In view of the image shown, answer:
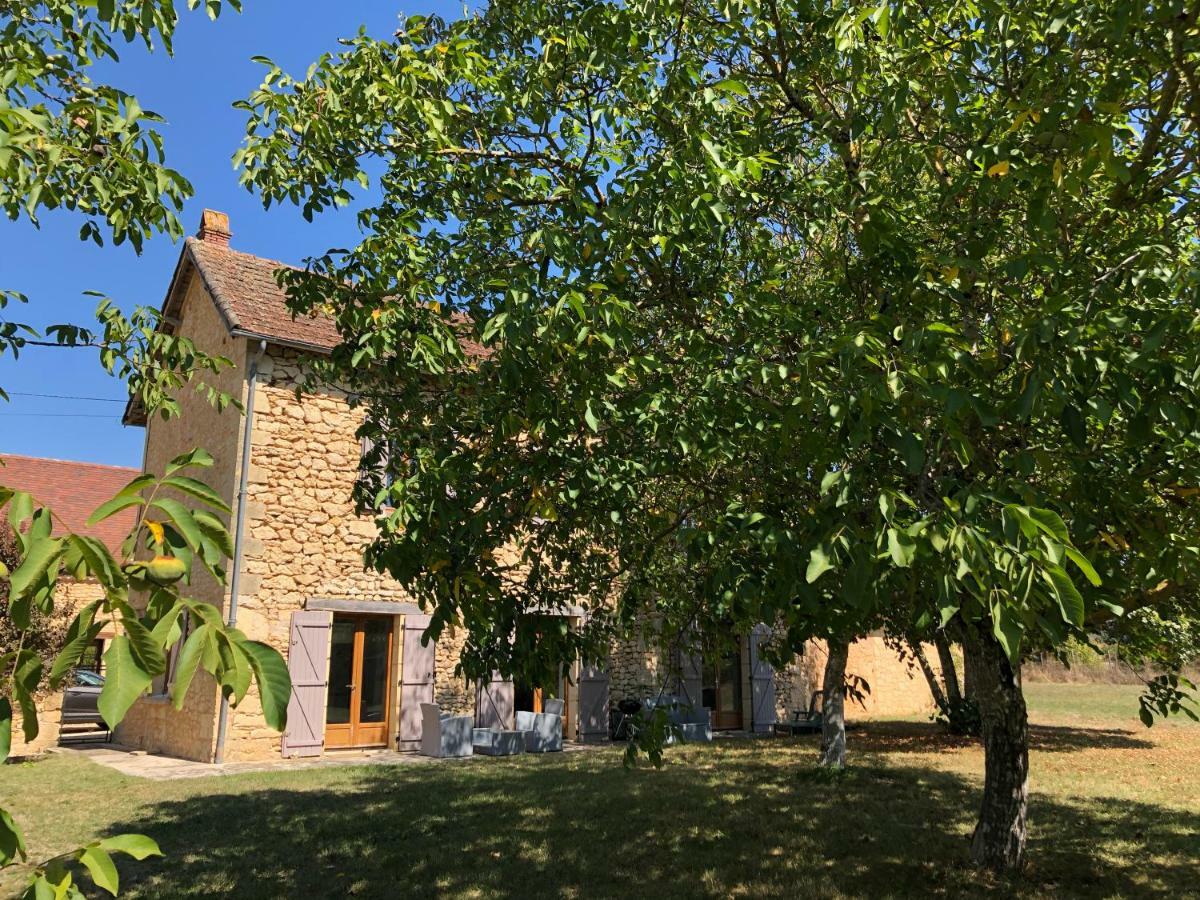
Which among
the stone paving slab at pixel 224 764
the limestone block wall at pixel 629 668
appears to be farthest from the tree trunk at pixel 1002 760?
the limestone block wall at pixel 629 668

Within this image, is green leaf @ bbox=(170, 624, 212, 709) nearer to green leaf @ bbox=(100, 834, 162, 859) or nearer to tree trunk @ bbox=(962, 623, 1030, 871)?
green leaf @ bbox=(100, 834, 162, 859)

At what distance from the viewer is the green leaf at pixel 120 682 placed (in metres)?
1.20

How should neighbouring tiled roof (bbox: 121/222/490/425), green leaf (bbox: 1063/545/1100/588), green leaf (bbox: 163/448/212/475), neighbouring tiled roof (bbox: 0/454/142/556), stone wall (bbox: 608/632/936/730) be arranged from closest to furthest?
green leaf (bbox: 163/448/212/475) → green leaf (bbox: 1063/545/1100/588) → neighbouring tiled roof (bbox: 121/222/490/425) → stone wall (bbox: 608/632/936/730) → neighbouring tiled roof (bbox: 0/454/142/556)

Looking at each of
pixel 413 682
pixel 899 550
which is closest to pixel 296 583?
pixel 413 682

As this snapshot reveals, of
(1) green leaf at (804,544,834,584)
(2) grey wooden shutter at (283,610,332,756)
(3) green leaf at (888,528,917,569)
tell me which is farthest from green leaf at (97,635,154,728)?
(2) grey wooden shutter at (283,610,332,756)

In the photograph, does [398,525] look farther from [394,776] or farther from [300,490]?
[300,490]

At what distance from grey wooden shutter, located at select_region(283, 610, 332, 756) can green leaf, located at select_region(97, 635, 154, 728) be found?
11492 millimetres

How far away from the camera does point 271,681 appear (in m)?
1.33

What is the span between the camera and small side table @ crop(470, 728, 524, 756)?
12.8m

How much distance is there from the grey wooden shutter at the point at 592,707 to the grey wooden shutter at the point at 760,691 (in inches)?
135

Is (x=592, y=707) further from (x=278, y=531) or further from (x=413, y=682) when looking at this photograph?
(x=278, y=531)

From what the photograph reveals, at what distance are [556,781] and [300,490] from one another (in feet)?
19.2

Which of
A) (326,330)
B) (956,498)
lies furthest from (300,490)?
(956,498)

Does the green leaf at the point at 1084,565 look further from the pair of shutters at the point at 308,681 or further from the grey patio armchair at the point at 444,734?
the grey patio armchair at the point at 444,734
